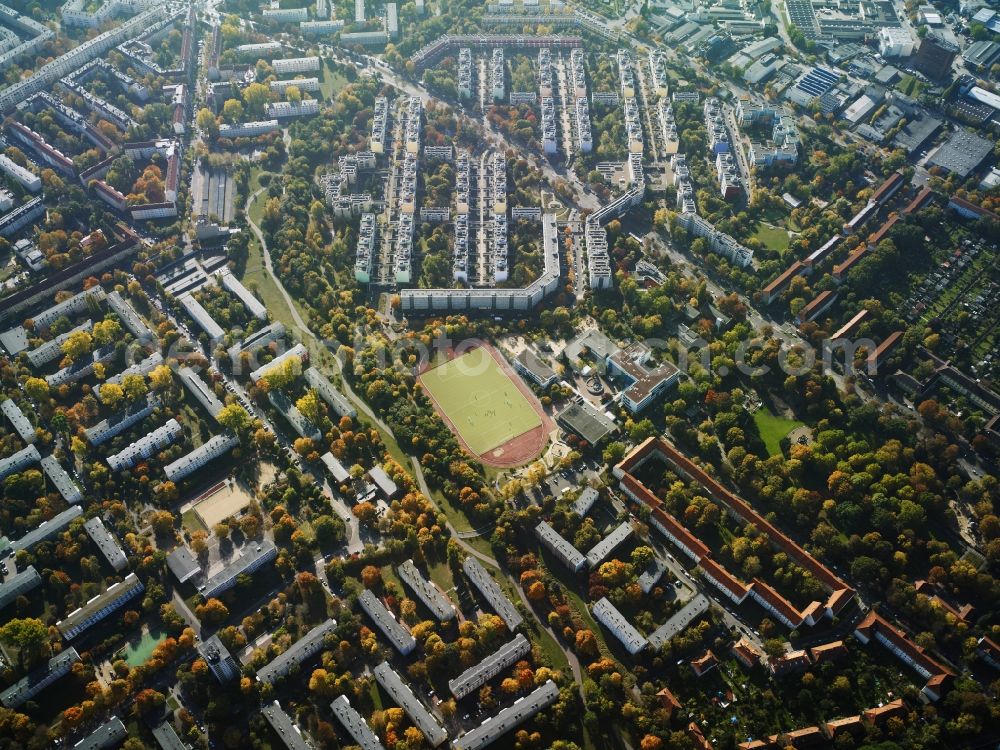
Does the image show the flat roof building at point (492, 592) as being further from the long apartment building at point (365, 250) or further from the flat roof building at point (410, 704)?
the long apartment building at point (365, 250)

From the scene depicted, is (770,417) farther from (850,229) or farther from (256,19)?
(256,19)

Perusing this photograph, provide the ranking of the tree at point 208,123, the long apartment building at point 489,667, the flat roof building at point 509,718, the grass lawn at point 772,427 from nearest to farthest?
1. the flat roof building at point 509,718
2. the long apartment building at point 489,667
3. the grass lawn at point 772,427
4. the tree at point 208,123

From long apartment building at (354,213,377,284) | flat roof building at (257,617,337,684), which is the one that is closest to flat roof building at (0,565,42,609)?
flat roof building at (257,617,337,684)

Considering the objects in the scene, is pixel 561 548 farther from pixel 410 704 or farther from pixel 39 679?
pixel 39 679

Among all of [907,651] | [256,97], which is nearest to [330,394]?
[907,651]

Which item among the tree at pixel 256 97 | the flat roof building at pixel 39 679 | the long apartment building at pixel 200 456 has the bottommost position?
the flat roof building at pixel 39 679

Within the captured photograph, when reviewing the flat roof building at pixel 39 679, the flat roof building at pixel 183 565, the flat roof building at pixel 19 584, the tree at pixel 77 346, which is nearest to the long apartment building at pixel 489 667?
the flat roof building at pixel 183 565

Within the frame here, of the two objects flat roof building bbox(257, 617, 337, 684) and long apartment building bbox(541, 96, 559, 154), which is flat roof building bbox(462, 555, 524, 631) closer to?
flat roof building bbox(257, 617, 337, 684)
